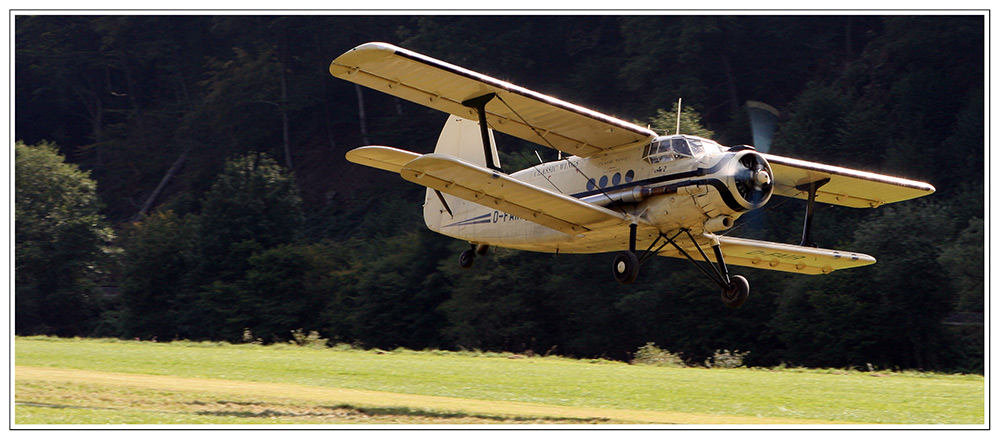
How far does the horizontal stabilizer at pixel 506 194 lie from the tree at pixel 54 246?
49.3 metres

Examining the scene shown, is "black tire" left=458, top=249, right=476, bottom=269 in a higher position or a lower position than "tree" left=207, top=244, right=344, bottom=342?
lower

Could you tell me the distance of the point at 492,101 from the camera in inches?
709

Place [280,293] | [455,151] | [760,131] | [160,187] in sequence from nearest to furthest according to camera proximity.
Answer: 1. [455,151]
2. [760,131]
3. [280,293]
4. [160,187]

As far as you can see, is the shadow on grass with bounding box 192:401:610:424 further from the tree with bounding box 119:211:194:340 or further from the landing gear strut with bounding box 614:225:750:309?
the tree with bounding box 119:211:194:340

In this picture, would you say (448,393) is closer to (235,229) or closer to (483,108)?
(483,108)

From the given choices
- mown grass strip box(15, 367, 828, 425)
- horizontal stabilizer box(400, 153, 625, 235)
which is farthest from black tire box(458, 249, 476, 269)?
mown grass strip box(15, 367, 828, 425)

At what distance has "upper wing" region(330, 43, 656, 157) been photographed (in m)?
16.0

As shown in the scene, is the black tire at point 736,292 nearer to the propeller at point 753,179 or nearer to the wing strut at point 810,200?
the propeller at point 753,179

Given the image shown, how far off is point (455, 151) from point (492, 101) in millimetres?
3563

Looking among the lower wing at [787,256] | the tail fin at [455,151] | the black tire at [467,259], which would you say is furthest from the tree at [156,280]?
the lower wing at [787,256]

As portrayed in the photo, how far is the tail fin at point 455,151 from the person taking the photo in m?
21.1

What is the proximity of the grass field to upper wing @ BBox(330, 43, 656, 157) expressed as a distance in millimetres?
4201

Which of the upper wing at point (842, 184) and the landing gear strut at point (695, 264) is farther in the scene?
the upper wing at point (842, 184)

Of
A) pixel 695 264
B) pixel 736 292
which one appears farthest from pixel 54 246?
pixel 736 292
